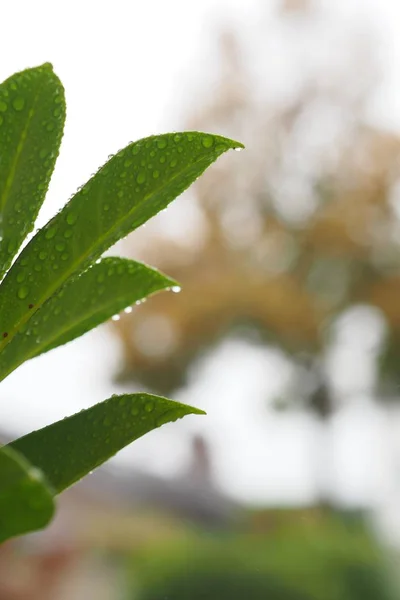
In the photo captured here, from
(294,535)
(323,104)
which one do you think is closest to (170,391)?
(294,535)

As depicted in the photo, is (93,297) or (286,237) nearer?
(93,297)

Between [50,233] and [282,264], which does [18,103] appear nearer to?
[50,233]

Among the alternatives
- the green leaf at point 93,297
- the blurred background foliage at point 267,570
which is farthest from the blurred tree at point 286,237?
the green leaf at point 93,297

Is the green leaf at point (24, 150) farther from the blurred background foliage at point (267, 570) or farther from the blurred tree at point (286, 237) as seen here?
the blurred tree at point (286, 237)

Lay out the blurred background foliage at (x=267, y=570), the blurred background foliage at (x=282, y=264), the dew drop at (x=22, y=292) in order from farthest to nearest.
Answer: the blurred background foliage at (x=282, y=264), the blurred background foliage at (x=267, y=570), the dew drop at (x=22, y=292)

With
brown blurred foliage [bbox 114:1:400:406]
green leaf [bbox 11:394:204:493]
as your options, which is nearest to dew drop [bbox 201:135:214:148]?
green leaf [bbox 11:394:204:493]

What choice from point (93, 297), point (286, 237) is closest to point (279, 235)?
point (286, 237)
